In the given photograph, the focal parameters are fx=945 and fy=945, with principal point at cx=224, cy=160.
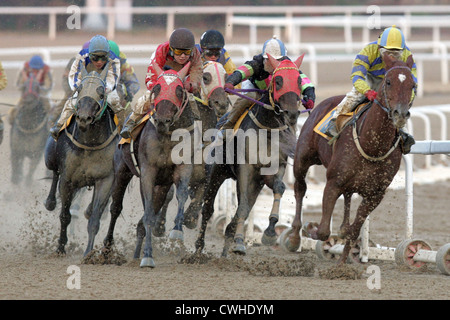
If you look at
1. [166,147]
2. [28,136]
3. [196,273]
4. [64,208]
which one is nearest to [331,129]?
[166,147]

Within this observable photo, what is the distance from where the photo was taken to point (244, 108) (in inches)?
326

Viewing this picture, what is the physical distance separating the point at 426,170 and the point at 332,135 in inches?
238

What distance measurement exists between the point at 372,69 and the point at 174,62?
1.64 m

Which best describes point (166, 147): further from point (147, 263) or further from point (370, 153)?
point (370, 153)

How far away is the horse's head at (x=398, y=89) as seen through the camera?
6.59 meters

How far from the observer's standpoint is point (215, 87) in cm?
795

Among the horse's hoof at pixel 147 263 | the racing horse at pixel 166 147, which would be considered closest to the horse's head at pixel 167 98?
the racing horse at pixel 166 147

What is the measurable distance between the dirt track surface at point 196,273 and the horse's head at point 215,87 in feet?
4.09

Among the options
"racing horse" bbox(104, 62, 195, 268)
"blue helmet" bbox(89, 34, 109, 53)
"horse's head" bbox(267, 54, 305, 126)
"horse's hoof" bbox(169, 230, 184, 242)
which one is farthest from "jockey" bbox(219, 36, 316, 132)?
"horse's hoof" bbox(169, 230, 184, 242)

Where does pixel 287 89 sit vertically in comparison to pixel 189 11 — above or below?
below

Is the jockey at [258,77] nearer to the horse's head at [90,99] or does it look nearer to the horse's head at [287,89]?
the horse's head at [287,89]

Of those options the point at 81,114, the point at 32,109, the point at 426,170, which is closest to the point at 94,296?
the point at 81,114

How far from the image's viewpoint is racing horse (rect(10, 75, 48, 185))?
11.4m

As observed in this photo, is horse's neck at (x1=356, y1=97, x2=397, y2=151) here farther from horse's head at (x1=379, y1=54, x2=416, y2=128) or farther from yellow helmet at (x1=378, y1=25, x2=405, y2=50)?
yellow helmet at (x1=378, y1=25, x2=405, y2=50)
